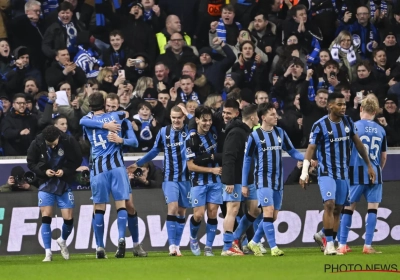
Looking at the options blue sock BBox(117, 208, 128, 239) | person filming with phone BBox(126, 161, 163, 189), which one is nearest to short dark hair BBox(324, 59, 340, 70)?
person filming with phone BBox(126, 161, 163, 189)

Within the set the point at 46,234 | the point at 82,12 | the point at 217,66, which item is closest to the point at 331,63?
the point at 217,66

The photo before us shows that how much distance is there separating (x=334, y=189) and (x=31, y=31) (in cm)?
925

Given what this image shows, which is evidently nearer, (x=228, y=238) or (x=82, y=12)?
(x=228, y=238)

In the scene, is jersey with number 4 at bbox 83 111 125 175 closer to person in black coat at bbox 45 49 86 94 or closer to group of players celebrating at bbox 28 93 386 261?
group of players celebrating at bbox 28 93 386 261

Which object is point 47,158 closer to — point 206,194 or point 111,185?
point 111,185

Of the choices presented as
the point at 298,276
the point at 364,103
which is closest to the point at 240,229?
the point at 364,103

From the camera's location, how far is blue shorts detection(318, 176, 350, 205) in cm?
1454

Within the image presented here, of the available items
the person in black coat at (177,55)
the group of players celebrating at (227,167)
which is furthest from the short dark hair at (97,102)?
the person in black coat at (177,55)

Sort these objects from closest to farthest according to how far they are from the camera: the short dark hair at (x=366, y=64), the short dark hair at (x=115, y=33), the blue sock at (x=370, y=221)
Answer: the blue sock at (x=370, y=221), the short dark hair at (x=366, y=64), the short dark hair at (x=115, y=33)

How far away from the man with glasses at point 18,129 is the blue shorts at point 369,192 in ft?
21.1

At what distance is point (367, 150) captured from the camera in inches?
603

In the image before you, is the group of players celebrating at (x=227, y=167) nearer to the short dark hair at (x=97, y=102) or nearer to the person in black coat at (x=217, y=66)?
the short dark hair at (x=97, y=102)

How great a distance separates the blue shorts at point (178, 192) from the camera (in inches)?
628

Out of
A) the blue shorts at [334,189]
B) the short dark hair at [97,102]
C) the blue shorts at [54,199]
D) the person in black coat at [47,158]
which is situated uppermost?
the short dark hair at [97,102]
